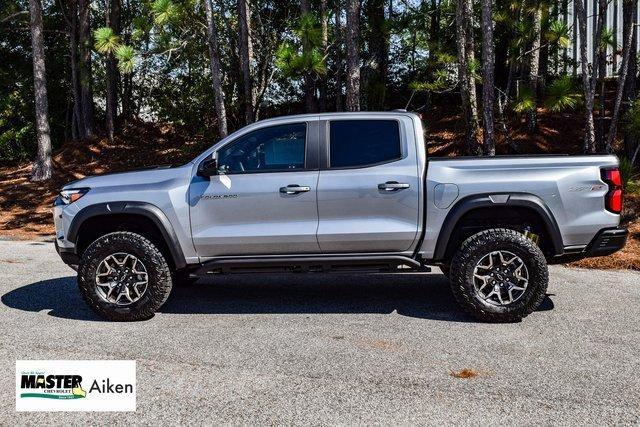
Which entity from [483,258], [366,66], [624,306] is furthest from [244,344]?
[366,66]

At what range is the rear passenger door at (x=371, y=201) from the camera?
5434 millimetres

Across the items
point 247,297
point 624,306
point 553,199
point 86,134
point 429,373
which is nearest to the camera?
point 429,373

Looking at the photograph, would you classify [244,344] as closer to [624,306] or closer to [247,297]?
[247,297]

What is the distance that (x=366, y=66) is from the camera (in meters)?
16.5

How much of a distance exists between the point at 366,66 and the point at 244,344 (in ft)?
42.3

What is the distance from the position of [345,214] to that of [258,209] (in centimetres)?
81

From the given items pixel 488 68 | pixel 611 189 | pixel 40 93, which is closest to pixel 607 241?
pixel 611 189

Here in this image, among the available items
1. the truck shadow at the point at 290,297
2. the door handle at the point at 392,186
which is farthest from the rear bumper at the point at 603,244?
the door handle at the point at 392,186

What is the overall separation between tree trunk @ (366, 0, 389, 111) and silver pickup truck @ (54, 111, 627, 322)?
10.0 metres

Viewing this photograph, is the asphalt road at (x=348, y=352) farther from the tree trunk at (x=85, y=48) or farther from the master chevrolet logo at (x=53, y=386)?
the tree trunk at (x=85, y=48)

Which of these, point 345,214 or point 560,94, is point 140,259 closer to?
point 345,214

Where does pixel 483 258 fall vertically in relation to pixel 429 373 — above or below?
above

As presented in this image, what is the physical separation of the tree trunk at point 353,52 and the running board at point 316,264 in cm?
714

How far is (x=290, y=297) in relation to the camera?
21.4 ft
